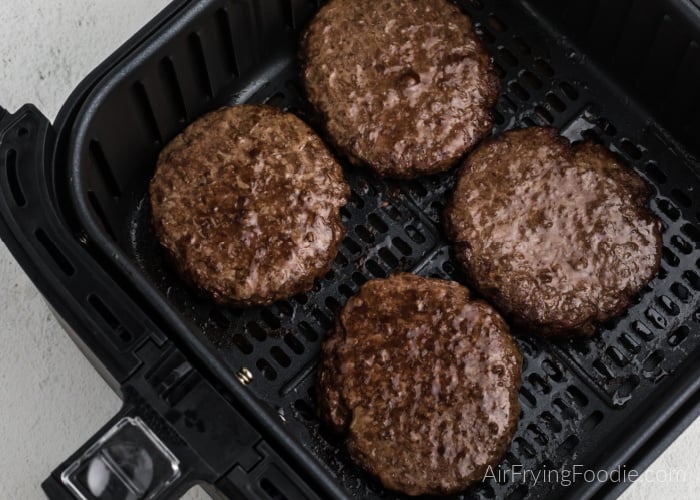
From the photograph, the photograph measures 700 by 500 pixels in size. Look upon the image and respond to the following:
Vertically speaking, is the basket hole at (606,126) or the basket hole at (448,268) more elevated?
the basket hole at (606,126)

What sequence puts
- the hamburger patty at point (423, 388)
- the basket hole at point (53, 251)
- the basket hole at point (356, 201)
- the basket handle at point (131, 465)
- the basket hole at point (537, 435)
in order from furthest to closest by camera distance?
1. the basket hole at point (356, 201)
2. the basket hole at point (537, 435)
3. the hamburger patty at point (423, 388)
4. the basket hole at point (53, 251)
5. the basket handle at point (131, 465)

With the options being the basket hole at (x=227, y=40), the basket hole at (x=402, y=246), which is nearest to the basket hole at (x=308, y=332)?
the basket hole at (x=402, y=246)

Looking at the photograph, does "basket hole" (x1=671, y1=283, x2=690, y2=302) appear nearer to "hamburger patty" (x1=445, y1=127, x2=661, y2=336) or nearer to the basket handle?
"hamburger patty" (x1=445, y1=127, x2=661, y2=336)

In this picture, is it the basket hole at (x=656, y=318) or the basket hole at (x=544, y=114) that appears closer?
the basket hole at (x=656, y=318)

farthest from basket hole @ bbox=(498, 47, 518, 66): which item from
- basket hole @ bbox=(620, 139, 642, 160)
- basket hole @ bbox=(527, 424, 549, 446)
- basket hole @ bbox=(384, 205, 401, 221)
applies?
basket hole @ bbox=(527, 424, 549, 446)

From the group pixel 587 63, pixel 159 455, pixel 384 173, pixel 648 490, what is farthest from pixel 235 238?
pixel 648 490

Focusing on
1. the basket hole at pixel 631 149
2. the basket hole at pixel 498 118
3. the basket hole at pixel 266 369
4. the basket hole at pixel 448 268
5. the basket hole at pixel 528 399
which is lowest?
the basket hole at pixel 528 399

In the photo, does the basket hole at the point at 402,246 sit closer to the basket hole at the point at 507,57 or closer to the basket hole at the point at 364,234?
the basket hole at the point at 364,234
